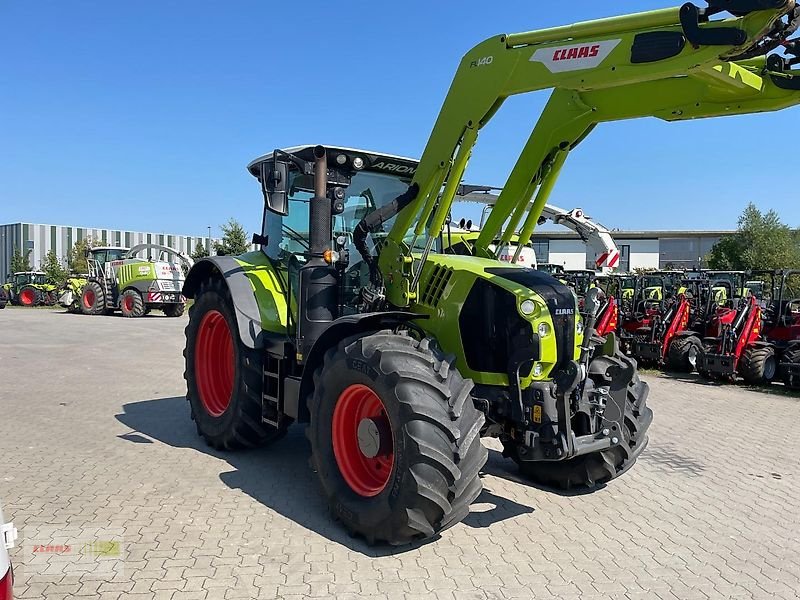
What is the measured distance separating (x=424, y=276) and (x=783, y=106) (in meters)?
2.63

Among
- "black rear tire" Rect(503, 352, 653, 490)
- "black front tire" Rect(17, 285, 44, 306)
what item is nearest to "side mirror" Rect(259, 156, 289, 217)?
"black rear tire" Rect(503, 352, 653, 490)

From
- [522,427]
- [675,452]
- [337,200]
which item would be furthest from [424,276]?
[675,452]

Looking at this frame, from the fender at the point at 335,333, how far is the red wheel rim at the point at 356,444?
1.47ft

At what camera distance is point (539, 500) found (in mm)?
5203

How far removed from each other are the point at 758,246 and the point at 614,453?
45372 mm

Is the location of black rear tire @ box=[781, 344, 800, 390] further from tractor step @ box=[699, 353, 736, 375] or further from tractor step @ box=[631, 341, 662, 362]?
tractor step @ box=[631, 341, 662, 362]

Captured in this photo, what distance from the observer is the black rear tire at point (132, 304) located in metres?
24.5

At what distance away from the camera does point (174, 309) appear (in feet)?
83.7

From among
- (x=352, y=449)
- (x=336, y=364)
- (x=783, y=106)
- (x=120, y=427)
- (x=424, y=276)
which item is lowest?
(x=120, y=427)

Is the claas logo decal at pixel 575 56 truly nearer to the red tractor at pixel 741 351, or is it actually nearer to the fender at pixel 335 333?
the fender at pixel 335 333

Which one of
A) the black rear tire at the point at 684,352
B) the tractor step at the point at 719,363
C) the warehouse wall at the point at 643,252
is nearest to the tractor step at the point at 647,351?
the black rear tire at the point at 684,352

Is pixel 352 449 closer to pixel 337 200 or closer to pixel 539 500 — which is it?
pixel 539 500

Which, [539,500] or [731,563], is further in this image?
[539,500]

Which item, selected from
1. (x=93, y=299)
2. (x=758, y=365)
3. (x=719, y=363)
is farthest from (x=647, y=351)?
(x=93, y=299)
